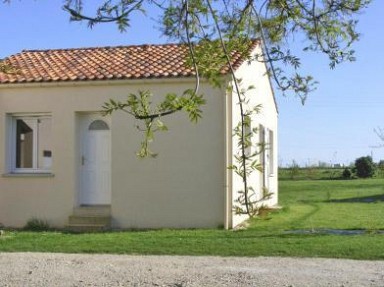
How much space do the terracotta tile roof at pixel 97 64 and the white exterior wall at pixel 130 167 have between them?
0.23 metres

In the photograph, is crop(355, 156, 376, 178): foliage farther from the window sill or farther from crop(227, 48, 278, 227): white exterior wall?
the window sill

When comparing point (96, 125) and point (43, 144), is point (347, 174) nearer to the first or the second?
point (96, 125)

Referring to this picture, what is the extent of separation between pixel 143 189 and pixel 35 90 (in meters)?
3.63

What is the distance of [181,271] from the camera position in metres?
9.59

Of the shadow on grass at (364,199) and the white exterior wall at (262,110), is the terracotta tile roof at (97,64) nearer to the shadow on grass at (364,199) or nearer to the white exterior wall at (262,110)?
the white exterior wall at (262,110)

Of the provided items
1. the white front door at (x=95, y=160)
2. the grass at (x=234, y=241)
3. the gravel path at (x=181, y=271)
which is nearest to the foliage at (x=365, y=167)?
the grass at (x=234, y=241)

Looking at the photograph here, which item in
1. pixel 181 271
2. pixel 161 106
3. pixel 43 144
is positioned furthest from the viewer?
pixel 43 144

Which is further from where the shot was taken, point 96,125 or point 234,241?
point 96,125

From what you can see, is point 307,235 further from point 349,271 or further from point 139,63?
point 139,63

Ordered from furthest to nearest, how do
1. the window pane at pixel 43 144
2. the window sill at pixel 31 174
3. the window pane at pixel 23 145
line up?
the window pane at pixel 23 145
the window pane at pixel 43 144
the window sill at pixel 31 174

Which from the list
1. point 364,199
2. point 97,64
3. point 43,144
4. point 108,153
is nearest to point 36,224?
point 43,144

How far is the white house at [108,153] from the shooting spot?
14.9 meters

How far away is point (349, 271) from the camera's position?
949 centimetres

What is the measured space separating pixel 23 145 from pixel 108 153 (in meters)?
2.23
